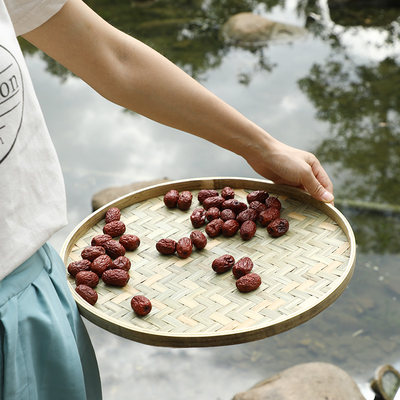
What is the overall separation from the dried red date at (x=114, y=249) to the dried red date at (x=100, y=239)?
0.02 m

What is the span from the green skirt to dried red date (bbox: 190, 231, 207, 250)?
329mm

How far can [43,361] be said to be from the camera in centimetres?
93

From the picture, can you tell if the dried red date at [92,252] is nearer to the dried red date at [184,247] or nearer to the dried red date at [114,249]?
the dried red date at [114,249]

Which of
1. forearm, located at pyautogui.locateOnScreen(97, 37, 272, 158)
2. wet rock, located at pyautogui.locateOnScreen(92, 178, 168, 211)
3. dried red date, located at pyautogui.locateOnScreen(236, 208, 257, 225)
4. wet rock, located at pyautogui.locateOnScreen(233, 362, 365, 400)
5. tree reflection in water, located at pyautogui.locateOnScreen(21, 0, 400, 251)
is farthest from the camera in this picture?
tree reflection in water, located at pyautogui.locateOnScreen(21, 0, 400, 251)

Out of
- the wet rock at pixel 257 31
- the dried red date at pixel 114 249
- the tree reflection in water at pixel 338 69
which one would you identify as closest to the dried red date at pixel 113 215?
the dried red date at pixel 114 249

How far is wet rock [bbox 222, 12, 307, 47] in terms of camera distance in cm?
553

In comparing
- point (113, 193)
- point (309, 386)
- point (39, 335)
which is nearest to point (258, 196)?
point (39, 335)

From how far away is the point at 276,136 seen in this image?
4.15m

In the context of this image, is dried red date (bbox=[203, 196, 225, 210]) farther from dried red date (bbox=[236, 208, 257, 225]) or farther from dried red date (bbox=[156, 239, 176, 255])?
dried red date (bbox=[156, 239, 176, 255])

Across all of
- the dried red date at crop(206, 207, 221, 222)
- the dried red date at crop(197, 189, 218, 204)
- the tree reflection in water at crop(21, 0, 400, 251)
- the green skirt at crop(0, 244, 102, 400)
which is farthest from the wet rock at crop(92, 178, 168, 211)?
the green skirt at crop(0, 244, 102, 400)

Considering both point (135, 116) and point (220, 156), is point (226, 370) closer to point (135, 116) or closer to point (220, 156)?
point (220, 156)

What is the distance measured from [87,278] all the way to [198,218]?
12.4 inches

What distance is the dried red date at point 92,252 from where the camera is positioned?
1.22 meters

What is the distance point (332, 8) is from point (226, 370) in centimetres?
478
